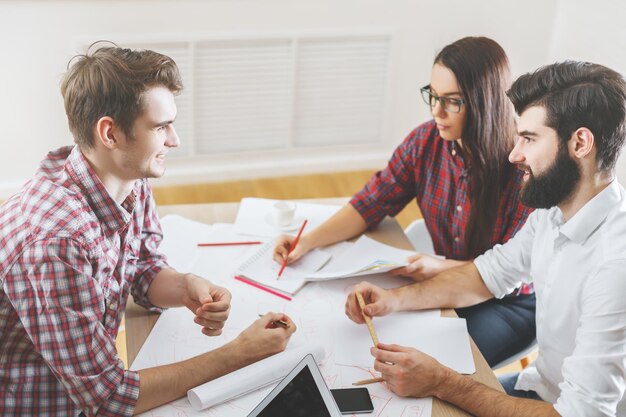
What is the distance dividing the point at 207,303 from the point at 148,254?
0.91 ft

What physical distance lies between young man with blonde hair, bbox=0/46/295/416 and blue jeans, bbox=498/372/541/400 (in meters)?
0.66

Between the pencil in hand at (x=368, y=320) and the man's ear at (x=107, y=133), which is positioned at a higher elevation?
the man's ear at (x=107, y=133)

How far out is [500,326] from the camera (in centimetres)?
201

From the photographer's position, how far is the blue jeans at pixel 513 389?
1.83 metres

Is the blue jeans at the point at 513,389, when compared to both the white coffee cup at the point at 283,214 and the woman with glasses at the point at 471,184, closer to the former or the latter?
the woman with glasses at the point at 471,184

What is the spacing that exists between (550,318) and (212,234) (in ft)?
2.99

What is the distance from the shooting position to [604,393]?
1419 mm

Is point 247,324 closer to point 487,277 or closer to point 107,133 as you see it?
point 107,133

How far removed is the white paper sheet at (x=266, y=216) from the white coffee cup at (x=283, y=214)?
0.02 m

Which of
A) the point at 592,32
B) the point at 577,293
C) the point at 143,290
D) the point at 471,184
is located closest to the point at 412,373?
the point at 577,293

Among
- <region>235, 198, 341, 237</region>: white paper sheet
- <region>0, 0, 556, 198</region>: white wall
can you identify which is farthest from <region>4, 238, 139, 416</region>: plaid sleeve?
<region>0, 0, 556, 198</region>: white wall

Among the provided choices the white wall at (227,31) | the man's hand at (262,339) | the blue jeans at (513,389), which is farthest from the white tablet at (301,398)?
the white wall at (227,31)

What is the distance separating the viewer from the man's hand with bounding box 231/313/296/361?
152 centimetres

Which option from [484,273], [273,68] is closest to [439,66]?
[484,273]
